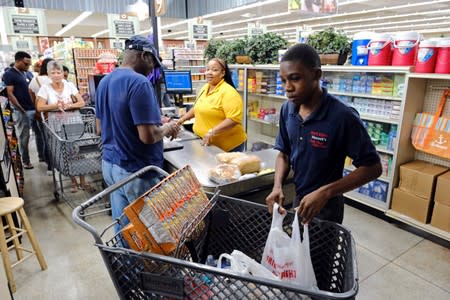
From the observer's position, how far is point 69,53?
10.4 m

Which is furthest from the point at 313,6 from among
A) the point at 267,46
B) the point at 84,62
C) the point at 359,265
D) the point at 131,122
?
the point at 84,62

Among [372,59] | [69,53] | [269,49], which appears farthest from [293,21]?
[372,59]

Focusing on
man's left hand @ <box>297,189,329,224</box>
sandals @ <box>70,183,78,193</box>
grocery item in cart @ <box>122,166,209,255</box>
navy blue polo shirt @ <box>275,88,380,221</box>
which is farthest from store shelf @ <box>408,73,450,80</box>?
sandals @ <box>70,183,78,193</box>

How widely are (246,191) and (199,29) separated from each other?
469 inches

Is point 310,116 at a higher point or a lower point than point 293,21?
lower

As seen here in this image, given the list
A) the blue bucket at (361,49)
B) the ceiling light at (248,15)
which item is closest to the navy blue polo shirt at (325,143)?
the blue bucket at (361,49)

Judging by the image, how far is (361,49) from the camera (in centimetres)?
346

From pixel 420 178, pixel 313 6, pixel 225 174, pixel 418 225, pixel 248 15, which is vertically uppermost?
pixel 248 15

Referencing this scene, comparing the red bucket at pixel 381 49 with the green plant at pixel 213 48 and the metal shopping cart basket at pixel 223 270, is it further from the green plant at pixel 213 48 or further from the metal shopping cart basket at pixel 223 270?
the green plant at pixel 213 48

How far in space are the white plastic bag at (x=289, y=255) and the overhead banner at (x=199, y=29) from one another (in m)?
12.2

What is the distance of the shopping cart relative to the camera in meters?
3.51

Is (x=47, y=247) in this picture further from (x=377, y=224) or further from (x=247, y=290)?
(x=377, y=224)

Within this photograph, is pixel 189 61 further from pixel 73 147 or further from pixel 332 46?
pixel 73 147

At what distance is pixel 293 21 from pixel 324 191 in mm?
15980
